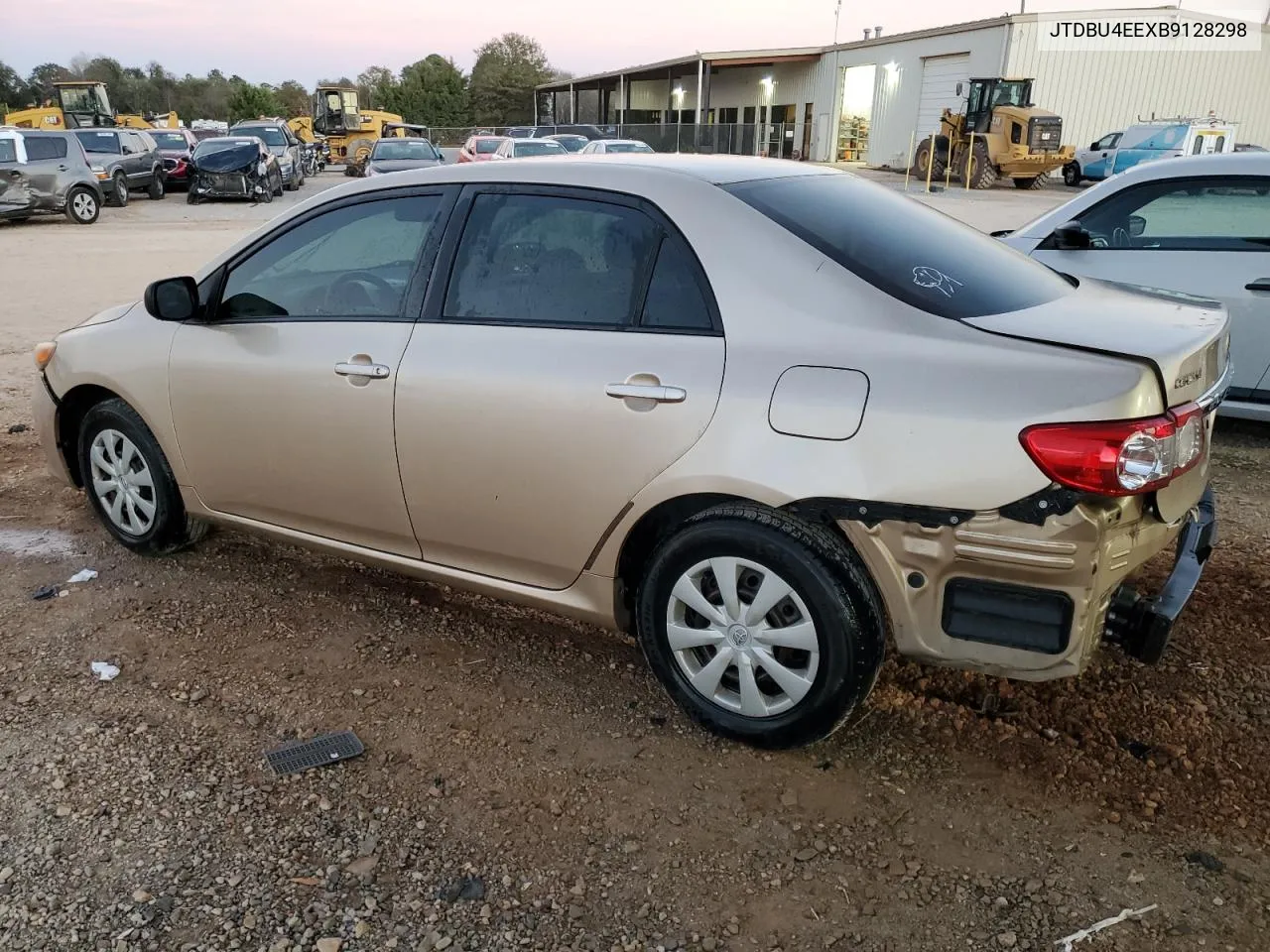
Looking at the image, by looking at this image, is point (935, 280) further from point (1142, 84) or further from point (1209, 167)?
point (1142, 84)

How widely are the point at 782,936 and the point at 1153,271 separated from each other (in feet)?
15.2

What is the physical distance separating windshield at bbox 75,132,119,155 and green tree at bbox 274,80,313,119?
57.4 m

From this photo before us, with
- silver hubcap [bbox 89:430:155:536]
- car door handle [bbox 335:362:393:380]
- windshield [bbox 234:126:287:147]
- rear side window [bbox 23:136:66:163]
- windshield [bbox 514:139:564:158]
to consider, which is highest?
windshield [bbox 234:126:287:147]

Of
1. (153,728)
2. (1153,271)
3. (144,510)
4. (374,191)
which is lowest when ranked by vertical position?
(153,728)

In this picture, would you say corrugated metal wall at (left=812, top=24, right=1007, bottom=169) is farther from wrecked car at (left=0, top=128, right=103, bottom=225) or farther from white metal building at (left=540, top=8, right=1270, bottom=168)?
wrecked car at (left=0, top=128, right=103, bottom=225)

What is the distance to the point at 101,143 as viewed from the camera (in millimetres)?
23344

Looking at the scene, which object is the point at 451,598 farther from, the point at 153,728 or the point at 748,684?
the point at 748,684

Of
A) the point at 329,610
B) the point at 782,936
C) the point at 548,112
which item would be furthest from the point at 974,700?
the point at 548,112

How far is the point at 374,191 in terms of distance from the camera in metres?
3.44

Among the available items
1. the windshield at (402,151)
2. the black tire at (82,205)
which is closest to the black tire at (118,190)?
the black tire at (82,205)

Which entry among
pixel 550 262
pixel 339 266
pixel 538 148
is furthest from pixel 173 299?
pixel 538 148

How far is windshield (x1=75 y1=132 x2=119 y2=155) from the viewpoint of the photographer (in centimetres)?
2294

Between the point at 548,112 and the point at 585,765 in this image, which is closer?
the point at 585,765

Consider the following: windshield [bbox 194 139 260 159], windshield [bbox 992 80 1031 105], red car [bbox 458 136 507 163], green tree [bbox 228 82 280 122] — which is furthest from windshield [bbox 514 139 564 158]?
green tree [bbox 228 82 280 122]
